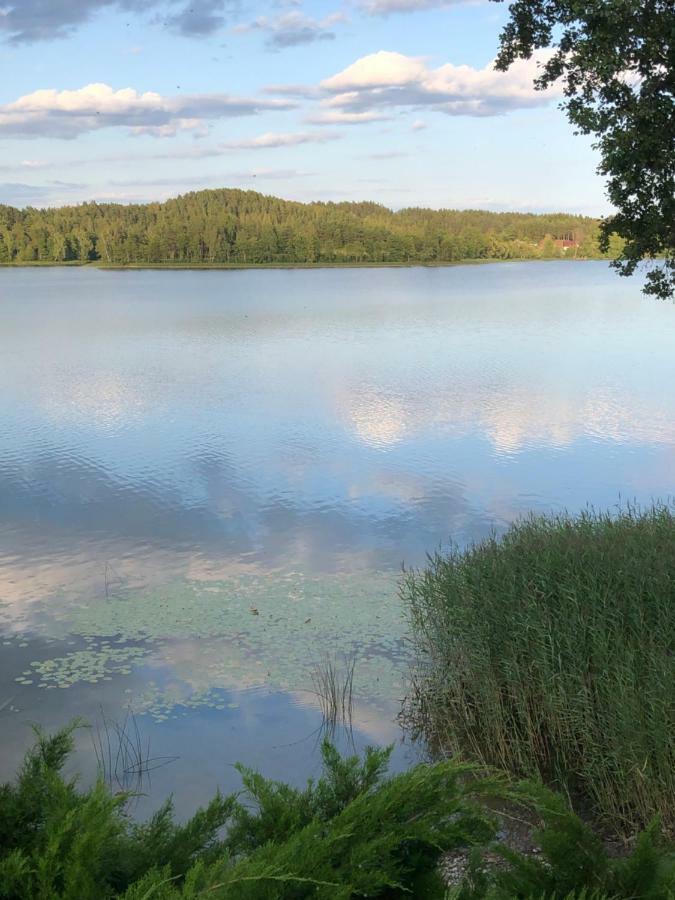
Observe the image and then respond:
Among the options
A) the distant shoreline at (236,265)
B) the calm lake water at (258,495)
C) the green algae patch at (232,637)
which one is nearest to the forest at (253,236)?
the distant shoreline at (236,265)

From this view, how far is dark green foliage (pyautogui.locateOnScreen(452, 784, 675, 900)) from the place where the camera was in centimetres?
212

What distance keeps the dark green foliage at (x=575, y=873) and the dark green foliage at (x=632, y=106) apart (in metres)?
6.71

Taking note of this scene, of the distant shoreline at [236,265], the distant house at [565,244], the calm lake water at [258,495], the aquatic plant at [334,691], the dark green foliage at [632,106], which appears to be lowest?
the aquatic plant at [334,691]

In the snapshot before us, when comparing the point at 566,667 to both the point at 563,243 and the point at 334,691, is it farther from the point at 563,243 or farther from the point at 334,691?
the point at 563,243

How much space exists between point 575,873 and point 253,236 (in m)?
130

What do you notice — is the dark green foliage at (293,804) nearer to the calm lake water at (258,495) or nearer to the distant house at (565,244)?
the calm lake water at (258,495)

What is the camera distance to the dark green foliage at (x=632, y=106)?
Answer: 7562 millimetres

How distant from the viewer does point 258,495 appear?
14602 millimetres

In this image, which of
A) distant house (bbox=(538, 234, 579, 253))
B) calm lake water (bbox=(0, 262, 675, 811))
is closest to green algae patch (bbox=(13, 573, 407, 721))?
calm lake water (bbox=(0, 262, 675, 811))

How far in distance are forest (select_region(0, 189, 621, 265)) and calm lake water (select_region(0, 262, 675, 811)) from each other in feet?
303

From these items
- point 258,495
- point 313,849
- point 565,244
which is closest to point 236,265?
point 565,244

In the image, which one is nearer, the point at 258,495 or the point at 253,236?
the point at 258,495

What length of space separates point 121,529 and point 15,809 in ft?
35.7

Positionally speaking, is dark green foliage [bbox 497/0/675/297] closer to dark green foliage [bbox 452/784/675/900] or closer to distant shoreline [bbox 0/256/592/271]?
dark green foliage [bbox 452/784/675/900]
